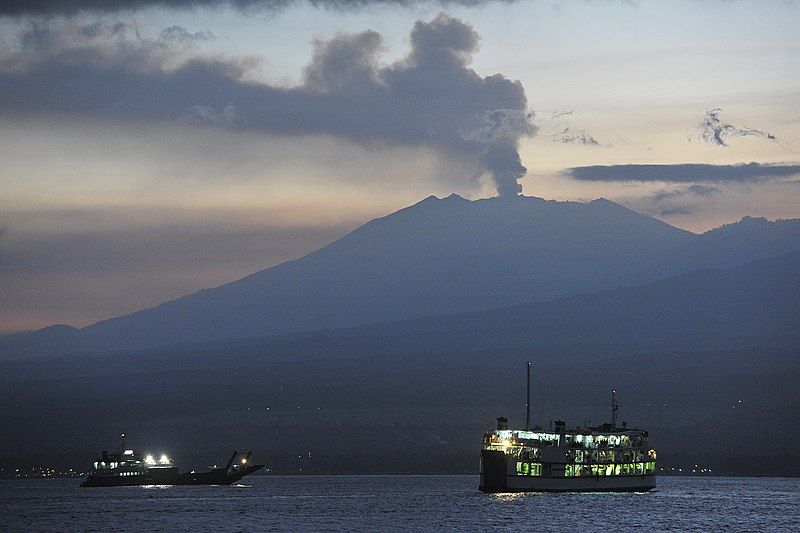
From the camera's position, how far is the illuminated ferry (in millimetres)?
170500

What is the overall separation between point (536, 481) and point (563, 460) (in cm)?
557

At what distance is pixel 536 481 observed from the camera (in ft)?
560

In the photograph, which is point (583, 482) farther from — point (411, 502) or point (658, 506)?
point (411, 502)

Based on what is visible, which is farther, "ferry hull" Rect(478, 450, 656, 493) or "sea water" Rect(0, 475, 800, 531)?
"ferry hull" Rect(478, 450, 656, 493)

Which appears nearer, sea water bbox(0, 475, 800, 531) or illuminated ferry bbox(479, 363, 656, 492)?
sea water bbox(0, 475, 800, 531)

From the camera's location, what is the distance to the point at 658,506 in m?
174

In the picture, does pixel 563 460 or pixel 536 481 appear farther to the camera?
pixel 563 460

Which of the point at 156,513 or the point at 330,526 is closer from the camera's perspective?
the point at 330,526

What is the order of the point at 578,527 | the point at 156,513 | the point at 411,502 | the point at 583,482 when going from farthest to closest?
1. the point at 411,502
2. the point at 583,482
3. the point at 156,513
4. the point at 578,527

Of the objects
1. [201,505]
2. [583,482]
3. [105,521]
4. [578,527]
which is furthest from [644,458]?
[105,521]

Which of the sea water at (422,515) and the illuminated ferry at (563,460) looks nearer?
the sea water at (422,515)

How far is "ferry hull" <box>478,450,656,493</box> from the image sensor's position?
170m

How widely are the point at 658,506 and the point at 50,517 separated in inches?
3231

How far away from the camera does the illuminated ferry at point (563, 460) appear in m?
170
